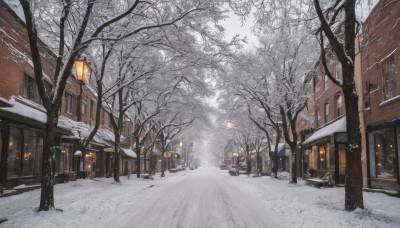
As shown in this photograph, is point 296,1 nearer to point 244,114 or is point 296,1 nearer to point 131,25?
point 131,25

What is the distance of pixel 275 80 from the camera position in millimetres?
23703

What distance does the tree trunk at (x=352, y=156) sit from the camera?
344 inches

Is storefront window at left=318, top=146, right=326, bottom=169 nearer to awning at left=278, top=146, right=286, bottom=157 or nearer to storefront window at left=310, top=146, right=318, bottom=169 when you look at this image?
storefront window at left=310, top=146, right=318, bottom=169

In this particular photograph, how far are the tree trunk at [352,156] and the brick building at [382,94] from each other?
5.39 meters

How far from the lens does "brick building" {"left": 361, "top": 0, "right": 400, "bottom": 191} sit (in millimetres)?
13555

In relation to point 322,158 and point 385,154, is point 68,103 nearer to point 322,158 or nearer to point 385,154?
point 322,158

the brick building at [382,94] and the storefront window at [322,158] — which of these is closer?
the brick building at [382,94]

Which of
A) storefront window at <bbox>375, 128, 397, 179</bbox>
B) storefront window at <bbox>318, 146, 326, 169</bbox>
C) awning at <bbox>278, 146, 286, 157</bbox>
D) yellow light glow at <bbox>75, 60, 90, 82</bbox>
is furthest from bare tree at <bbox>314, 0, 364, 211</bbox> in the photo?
awning at <bbox>278, 146, 286, 157</bbox>

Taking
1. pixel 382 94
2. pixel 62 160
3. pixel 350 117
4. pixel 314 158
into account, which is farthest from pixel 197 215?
pixel 314 158

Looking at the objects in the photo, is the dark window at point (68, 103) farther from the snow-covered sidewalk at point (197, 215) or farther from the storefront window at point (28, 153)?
the snow-covered sidewalk at point (197, 215)

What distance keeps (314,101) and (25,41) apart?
913 inches

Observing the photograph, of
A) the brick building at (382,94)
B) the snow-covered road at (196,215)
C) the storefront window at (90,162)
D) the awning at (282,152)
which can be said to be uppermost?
the brick building at (382,94)

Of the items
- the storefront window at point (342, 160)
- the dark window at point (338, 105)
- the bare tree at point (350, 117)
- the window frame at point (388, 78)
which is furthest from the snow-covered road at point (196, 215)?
the dark window at point (338, 105)

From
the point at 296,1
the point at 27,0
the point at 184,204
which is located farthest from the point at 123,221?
the point at 296,1
